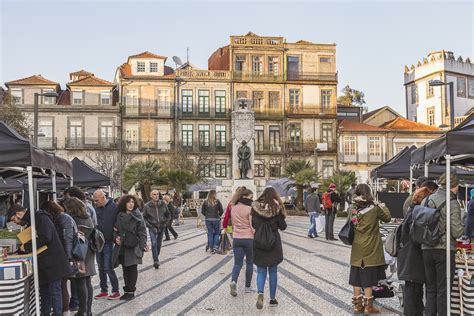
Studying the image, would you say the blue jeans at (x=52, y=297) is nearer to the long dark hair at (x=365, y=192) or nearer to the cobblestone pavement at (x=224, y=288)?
the cobblestone pavement at (x=224, y=288)

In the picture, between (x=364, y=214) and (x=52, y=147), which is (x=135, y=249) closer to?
(x=364, y=214)

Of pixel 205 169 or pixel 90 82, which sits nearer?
pixel 205 169

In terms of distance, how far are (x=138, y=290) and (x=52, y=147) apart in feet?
165

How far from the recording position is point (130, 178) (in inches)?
1647

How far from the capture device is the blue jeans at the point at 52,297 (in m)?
7.93

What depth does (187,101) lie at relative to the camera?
2437 inches

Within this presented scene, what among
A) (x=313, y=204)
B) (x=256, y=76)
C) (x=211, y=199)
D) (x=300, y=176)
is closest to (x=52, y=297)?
(x=211, y=199)

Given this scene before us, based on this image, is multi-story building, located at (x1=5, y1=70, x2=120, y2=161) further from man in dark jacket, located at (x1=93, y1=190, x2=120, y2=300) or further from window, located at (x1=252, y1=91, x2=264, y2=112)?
man in dark jacket, located at (x1=93, y1=190, x2=120, y2=300)

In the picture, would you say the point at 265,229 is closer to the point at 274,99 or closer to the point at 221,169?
the point at 221,169

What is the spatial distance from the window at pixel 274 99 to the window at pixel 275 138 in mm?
2015

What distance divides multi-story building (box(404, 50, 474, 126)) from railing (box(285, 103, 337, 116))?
10.9 metres

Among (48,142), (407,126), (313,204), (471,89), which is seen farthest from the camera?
(471,89)

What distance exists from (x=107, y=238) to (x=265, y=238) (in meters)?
2.65

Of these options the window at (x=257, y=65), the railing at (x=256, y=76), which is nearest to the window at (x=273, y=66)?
the railing at (x=256, y=76)
